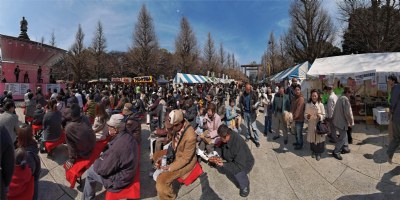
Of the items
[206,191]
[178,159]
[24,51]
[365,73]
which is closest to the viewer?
[178,159]

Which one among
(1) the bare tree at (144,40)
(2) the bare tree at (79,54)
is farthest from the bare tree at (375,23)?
(2) the bare tree at (79,54)

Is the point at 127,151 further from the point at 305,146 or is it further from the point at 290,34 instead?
the point at 290,34

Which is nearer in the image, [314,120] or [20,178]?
[20,178]

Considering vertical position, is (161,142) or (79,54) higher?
(79,54)

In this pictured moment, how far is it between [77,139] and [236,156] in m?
2.92

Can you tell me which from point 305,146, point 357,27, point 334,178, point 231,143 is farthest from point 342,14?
point 231,143

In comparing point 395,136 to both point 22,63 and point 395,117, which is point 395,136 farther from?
point 22,63

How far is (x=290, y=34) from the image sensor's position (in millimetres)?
26344

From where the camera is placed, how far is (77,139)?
4047 mm

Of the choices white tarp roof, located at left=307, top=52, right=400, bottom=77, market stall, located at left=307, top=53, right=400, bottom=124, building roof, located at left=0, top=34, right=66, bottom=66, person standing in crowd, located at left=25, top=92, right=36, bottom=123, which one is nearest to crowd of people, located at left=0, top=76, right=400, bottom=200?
person standing in crowd, located at left=25, top=92, right=36, bottom=123

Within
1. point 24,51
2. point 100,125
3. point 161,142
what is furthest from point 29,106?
point 24,51

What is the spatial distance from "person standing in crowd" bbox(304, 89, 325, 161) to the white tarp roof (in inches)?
174

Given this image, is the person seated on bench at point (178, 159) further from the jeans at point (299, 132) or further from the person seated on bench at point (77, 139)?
the jeans at point (299, 132)

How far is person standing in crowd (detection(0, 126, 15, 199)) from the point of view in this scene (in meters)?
1.94
